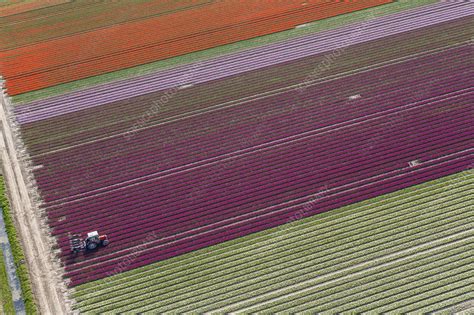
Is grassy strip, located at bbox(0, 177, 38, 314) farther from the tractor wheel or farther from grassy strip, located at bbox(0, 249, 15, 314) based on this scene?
the tractor wheel

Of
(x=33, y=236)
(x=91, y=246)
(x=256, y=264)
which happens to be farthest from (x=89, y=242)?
(x=256, y=264)

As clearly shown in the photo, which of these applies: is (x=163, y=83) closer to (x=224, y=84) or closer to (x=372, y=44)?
(x=224, y=84)

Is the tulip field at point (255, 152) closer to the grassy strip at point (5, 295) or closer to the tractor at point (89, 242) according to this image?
the tractor at point (89, 242)

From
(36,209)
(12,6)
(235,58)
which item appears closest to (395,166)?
(235,58)

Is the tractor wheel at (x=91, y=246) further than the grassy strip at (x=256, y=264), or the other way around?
the tractor wheel at (x=91, y=246)

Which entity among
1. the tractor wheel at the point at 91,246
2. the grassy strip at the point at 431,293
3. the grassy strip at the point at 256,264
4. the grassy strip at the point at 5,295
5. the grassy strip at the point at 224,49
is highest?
the grassy strip at the point at 224,49

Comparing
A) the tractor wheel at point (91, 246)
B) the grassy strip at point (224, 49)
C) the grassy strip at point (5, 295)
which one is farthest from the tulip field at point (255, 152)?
the grassy strip at point (5, 295)
